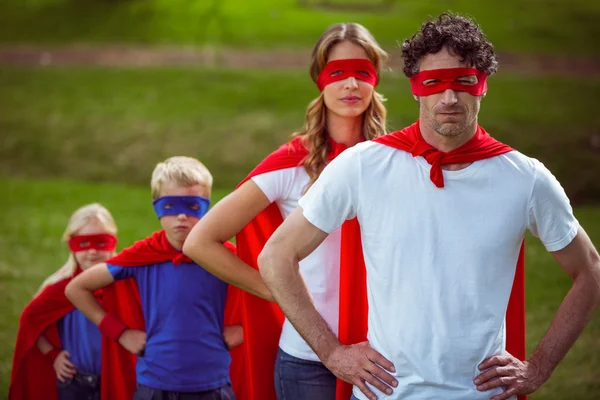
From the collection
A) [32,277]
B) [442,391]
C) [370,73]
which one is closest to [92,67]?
[32,277]

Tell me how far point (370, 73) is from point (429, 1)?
26101 mm

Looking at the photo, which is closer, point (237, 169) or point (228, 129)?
point (237, 169)

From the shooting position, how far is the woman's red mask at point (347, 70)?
180 inches

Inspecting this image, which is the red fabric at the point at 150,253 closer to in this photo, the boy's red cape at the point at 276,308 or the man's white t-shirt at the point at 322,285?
the boy's red cape at the point at 276,308

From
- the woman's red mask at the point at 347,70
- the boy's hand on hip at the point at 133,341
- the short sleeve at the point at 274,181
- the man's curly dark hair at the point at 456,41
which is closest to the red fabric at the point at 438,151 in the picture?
the man's curly dark hair at the point at 456,41

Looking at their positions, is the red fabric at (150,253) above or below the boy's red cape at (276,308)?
above

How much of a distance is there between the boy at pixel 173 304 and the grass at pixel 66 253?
2.96 m

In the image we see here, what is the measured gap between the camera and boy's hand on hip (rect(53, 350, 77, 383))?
5.73m

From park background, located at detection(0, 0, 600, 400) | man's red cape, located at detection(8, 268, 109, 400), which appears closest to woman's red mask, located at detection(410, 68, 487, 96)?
man's red cape, located at detection(8, 268, 109, 400)

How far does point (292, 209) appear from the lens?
4.31 meters

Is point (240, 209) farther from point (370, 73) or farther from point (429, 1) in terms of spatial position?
point (429, 1)

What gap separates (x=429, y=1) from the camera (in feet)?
97.7

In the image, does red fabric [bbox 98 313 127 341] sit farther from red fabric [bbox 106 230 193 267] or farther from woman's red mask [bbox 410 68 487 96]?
woman's red mask [bbox 410 68 487 96]

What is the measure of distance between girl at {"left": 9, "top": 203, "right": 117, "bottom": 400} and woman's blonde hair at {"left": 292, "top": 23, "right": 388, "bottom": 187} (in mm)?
1993
